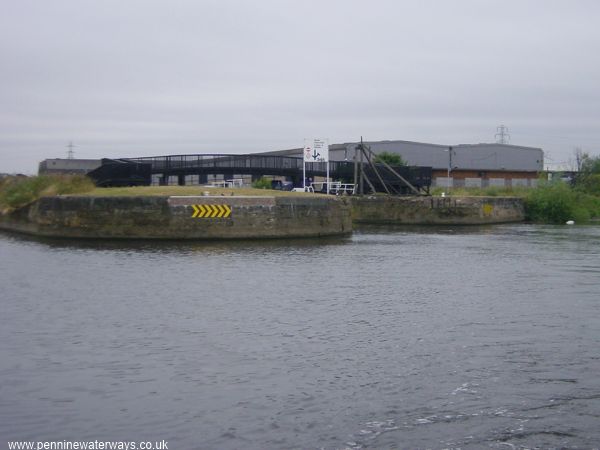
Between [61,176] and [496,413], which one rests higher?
[61,176]

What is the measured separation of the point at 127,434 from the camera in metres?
8.08

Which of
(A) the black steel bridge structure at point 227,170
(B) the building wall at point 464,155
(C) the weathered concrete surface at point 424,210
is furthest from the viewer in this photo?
(B) the building wall at point 464,155

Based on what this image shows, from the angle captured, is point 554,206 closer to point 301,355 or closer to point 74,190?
point 74,190

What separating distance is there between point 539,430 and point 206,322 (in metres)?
6.97

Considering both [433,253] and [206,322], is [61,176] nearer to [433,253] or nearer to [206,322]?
A: [433,253]

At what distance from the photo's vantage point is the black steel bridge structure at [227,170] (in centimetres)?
4253

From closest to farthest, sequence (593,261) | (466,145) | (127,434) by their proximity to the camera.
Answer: (127,434) < (593,261) < (466,145)

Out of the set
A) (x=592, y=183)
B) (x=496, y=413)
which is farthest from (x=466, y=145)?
(x=496, y=413)

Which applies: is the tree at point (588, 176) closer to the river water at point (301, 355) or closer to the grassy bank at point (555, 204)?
the grassy bank at point (555, 204)

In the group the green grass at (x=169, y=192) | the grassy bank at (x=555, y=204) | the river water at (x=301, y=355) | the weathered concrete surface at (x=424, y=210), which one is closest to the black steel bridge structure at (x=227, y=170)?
the weathered concrete surface at (x=424, y=210)

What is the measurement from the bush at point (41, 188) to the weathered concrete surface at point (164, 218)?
2142mm

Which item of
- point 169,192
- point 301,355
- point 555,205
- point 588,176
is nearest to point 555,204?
point 555,205

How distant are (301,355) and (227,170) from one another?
40986mm

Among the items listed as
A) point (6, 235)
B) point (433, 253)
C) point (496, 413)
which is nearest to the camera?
point (496, 413)
